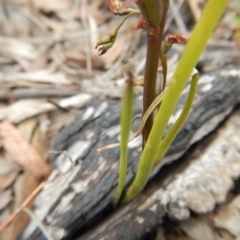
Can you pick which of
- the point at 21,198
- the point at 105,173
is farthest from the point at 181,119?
the point at 21,198

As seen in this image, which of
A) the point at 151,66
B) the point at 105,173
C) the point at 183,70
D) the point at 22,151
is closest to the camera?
the point at 183,70

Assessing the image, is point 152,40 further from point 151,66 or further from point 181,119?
point 181,119

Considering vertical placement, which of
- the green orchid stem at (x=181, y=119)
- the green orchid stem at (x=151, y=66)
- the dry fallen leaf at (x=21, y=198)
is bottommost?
the dry fallen leaf at (x=21, y=198)

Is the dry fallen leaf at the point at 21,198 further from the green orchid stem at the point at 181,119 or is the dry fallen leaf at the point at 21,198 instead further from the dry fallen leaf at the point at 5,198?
the green orchid stem at the point at 181,119

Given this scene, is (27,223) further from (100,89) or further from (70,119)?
(100,89)

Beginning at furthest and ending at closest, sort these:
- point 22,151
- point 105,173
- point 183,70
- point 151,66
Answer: point 22,151 < point 105,173 < point 151,66 < point 183,70

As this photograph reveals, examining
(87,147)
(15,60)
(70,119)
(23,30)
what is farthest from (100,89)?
(23,30)

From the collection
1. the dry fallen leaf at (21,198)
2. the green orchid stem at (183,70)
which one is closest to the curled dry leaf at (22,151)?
the dry fallen leaf at (21,198)
